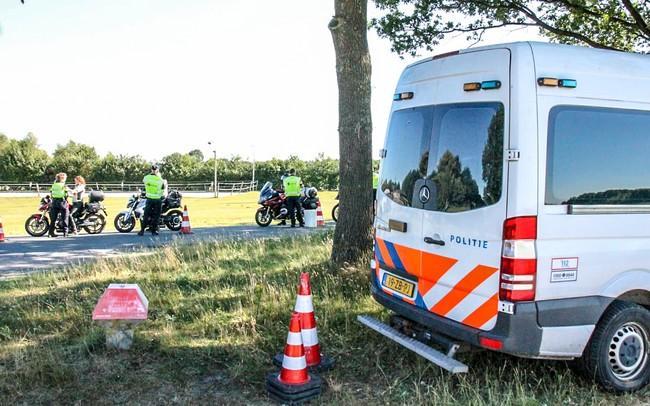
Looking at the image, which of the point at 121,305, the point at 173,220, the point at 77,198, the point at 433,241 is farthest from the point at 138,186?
the point at 433,241

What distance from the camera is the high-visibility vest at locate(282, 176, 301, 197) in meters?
15.8

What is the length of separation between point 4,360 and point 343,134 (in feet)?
15.1

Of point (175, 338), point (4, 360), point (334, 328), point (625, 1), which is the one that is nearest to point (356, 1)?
point (334, 328)

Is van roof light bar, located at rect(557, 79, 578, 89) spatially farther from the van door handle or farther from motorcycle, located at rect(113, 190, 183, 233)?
motorcycle, located at rect(113, 190, 183, 233)

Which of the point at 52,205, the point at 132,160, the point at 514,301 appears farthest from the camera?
the point at 132,160

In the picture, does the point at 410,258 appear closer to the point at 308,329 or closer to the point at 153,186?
the point at 308,329

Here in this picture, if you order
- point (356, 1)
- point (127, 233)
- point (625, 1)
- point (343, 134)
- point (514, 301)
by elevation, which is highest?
point (625, 1)

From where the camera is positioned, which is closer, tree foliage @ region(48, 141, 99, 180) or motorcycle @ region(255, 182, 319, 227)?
motorcycle @ region(255, 182, 319, 227)

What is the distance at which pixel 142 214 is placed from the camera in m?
14.8

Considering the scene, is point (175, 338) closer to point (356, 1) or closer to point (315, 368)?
point (315, 368)

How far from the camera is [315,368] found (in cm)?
443

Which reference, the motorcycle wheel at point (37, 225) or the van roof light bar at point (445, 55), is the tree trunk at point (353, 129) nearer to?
the van roof light bar at point (445, 55)

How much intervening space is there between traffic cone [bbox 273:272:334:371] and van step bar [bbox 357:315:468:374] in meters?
0.50

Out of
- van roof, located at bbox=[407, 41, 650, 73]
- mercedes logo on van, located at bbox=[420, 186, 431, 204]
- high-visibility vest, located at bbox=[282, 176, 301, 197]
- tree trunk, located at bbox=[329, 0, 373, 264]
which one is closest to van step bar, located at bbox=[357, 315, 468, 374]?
mercedes logo on van, located at bbox=[420, 186, 431, 204]
